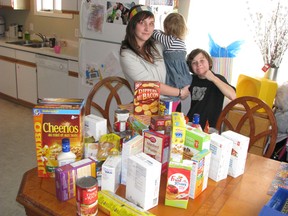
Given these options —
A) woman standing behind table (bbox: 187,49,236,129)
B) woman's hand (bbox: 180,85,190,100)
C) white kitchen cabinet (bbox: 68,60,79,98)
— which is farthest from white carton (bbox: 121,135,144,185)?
white kitchen cabinet (bbox: 68,60,79,98)

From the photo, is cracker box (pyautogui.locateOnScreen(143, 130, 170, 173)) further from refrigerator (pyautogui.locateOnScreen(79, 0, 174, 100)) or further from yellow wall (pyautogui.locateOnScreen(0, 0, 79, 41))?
yellow wall (pyautogui.locateOnScreen(0, 0, 79, 41))

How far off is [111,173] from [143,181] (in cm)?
15

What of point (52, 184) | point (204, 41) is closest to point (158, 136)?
point (52, 184)

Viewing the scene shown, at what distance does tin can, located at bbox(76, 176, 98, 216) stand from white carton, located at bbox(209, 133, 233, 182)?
1.74 ft

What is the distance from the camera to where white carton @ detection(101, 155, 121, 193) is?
1128mm

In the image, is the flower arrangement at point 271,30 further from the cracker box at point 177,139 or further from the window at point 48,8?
the window at point 48,8

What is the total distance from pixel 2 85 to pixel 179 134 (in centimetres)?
411

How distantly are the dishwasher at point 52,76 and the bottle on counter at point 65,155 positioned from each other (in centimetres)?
268

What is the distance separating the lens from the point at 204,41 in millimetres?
3131

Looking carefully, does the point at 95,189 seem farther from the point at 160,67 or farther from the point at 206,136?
the point at 160,67

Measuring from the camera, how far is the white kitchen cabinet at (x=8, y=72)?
4289 mm

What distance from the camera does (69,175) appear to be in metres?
1.06

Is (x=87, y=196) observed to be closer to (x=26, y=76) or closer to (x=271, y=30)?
(x=271, y=30)

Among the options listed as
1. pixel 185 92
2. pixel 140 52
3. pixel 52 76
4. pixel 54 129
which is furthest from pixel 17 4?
pixel 54 129
